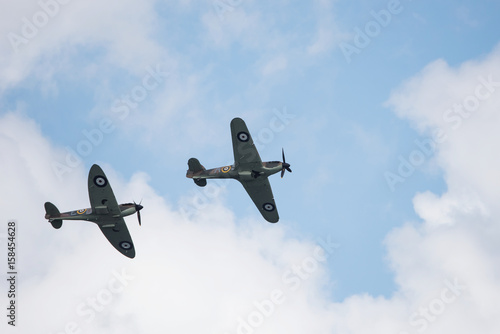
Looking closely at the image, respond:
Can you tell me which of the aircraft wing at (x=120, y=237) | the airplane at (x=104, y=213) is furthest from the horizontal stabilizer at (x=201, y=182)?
the aircraft wing at (x=120, y=237)

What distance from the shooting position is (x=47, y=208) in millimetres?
72938

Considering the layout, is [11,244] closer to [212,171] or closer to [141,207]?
[141,207]

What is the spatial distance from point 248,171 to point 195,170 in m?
6.89

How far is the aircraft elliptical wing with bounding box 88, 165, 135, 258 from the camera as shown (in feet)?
226

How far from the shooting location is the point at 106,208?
229 feet

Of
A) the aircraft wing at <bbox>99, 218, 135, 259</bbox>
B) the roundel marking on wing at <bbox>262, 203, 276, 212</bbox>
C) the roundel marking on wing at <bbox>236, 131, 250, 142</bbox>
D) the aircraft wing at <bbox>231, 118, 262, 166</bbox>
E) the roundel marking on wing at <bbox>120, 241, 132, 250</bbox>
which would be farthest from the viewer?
the roundel marking on wing at <bbox>262, 203, 276, 212</bbox>

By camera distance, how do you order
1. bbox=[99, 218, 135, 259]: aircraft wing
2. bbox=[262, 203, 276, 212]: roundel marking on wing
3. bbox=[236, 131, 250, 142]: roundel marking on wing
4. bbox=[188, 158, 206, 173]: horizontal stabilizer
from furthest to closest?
bbox=[188, 158, 206, 173]: horizontal stabilizer → bbox=[262, 203, 276, 212]: roundel marking on wing → bbox=[99, 218, 135, 259]: aircraft wing → bbox=[236, 131, 250, 142]: roundel marking on wing

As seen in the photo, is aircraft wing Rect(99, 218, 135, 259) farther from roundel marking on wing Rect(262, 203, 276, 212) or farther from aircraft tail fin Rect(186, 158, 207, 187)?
roundel marking on wing Rect(262, 203, 276, 212)

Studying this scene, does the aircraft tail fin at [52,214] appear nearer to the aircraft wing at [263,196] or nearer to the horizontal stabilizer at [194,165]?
the horizontal stabilizer at [194,165]

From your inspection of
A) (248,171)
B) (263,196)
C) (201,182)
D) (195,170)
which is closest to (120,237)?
(201,182)

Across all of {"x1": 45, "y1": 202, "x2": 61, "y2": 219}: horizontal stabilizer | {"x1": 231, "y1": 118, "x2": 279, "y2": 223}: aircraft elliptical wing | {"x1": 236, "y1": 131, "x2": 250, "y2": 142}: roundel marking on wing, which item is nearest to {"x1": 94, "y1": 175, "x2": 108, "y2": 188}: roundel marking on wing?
{"x1": 45, "y1": 202, "x2": 61, "y2": 219}: horizontal stabilizer

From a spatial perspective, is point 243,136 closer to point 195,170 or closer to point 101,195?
point 195,170

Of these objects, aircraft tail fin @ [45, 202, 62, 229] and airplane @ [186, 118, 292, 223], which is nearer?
airplane @ [186, 118, 292, 223]

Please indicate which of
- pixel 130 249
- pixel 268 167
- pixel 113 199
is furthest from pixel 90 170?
pixel 268 167
